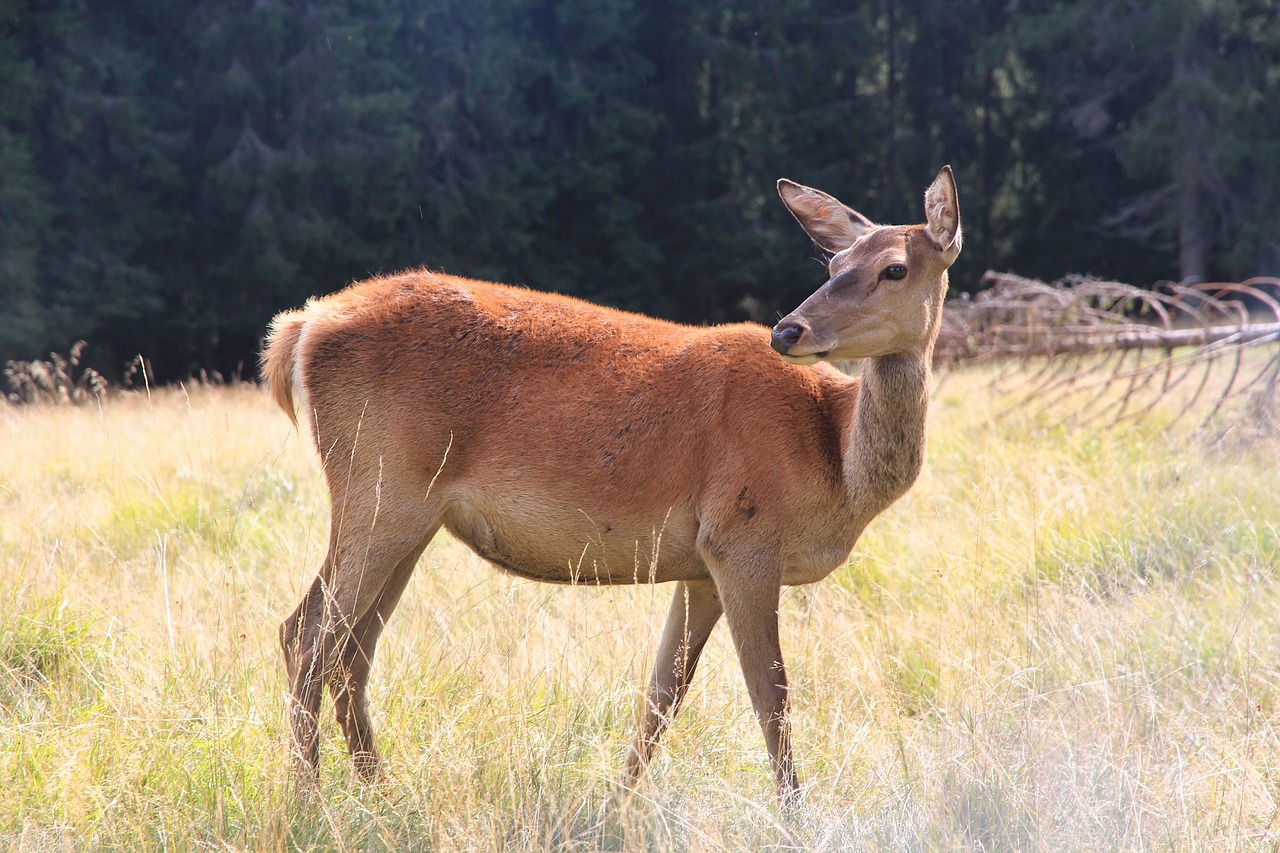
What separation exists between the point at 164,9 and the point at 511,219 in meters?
6.86

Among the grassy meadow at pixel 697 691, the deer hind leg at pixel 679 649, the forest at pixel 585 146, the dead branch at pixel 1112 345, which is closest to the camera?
the grassy meadow at pixel 697 691

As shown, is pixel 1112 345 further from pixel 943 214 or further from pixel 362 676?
pixel 362 676

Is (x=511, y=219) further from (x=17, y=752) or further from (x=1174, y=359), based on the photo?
(x=17, y=752)

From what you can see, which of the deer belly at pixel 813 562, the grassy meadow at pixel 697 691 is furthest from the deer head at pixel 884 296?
the grassy meadow at pixel 697 691

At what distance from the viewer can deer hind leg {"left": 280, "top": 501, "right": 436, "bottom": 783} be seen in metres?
3.59

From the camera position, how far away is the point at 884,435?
3.59 metres

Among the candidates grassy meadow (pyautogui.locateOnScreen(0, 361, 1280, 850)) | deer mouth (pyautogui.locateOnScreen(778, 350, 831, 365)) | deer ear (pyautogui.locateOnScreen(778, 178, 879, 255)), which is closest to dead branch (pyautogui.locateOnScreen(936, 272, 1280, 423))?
grassy meadow (pyautogui.locateOnScreen(0, 361, 1280, 850))

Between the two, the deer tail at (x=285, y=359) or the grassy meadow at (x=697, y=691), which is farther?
the deer tail at (x=285, y=359)

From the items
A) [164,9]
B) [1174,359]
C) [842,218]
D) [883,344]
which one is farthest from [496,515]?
[164,9]

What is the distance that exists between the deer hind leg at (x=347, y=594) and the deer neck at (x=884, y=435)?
137 cm

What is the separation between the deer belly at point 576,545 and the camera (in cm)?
363

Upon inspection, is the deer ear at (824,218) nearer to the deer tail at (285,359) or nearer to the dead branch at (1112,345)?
the deer tail at (285,359)

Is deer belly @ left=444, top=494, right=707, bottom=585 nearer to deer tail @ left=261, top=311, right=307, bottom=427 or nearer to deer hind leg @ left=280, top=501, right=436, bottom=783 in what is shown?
deer hind leg @ left=280, top=501, right=436, bottom=783

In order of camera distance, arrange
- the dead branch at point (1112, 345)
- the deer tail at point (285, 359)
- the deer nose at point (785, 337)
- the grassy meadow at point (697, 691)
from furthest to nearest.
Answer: the dead branch at point (1112, 345)
the deer tail at point (285, 359)
the deer nose at point (785, 337)
the grassy meadow at point (697, 691)
